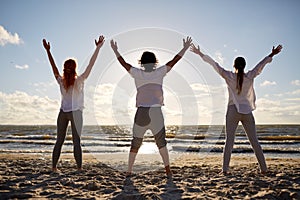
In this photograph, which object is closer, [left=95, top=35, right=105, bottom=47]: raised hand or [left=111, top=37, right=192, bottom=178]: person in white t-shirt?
[left=111, top=37, right=192, bottom=178]: person in white t-shirt

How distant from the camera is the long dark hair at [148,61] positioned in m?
4.94

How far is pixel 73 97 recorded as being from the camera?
5520mm

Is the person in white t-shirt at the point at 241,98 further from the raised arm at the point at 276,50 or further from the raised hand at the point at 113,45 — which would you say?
the raised hand at the point at 113,45

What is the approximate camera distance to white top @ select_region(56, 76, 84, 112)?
18.0 feet

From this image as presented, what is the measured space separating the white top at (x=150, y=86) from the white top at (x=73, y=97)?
1141 millimetres

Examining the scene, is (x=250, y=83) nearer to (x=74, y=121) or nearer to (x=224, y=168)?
(x=224, y=168)

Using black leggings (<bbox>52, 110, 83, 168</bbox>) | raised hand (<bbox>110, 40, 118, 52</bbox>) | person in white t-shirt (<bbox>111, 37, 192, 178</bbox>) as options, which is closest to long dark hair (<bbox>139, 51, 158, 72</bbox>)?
person in white t-shirt (<bbox>111, 37, 192, 178</bbox>)

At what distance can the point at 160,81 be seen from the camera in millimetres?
4922

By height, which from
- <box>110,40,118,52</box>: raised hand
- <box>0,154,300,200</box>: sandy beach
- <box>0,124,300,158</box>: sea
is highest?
<box>110,40,118,52</box>: raised hand

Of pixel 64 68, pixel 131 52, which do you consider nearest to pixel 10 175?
pixel 64 68

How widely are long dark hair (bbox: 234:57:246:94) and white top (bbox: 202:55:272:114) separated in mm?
51

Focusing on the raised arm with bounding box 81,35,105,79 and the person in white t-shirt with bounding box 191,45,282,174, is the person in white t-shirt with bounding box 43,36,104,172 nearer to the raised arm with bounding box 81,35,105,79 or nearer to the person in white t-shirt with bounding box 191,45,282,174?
the raised arm with bounding box 81,35,105,79

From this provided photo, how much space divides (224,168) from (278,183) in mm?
1173

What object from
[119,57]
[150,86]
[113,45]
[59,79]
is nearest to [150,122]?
[150,86]
